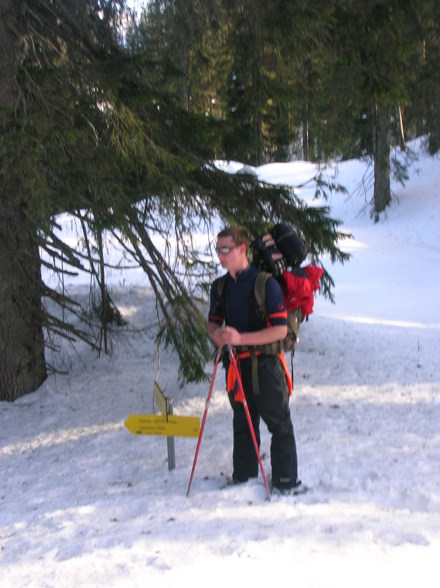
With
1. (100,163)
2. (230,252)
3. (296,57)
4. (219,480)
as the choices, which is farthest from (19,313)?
(296,57)

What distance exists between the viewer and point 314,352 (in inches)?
346

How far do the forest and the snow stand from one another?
39.3 inches

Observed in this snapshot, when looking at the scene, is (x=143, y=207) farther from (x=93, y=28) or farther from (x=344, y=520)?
(x=344, y=520)

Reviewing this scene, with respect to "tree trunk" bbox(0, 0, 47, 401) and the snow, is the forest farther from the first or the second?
the snow

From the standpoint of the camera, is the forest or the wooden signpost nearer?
the wooden signpost

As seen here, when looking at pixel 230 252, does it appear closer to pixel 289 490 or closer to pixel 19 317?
pixel 289 490

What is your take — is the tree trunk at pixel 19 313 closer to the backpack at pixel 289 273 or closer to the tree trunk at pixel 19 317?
the tree trunk at pixel 19 317

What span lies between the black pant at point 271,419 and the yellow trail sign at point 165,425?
0.34 m

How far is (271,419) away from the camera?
433cm

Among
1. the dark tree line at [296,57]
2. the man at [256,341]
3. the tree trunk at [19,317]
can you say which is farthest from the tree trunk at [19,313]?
the man at [256,341]

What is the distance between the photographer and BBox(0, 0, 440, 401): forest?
531 cm

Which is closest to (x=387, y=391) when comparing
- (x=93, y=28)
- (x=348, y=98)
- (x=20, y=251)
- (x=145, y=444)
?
(x=145, y=444)

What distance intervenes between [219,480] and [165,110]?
4.22 meters

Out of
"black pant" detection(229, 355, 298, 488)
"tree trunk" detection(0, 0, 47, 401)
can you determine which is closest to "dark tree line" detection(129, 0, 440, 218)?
"tree trunk" detection(0, 0, 47, 401)
